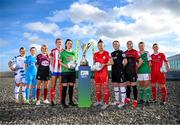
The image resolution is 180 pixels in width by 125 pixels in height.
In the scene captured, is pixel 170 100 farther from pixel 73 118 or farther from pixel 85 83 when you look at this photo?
pixel 73 118

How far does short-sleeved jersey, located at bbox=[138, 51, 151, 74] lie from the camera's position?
11266 millimetres

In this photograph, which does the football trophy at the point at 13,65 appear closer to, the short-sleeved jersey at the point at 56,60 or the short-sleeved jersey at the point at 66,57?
the short-sleeved jersey at the point at 56,60

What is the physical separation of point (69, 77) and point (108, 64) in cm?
150

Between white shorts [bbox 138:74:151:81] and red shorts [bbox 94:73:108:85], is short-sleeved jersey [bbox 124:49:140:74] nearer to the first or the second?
white shorts [bbox 138:74:151:81]

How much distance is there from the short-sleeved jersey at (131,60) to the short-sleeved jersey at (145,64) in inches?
15.5

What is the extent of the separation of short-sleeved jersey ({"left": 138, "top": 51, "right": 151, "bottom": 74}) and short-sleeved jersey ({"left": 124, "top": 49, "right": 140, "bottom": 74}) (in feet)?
1.29

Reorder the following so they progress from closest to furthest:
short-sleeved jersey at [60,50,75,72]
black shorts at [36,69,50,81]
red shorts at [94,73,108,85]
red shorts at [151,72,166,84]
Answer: red shorts at [94,73,108,85], short-sleeved jersey at [60,50,75,72], red shorts at [151,72,166,84], black shorts at [36,69,50,81]

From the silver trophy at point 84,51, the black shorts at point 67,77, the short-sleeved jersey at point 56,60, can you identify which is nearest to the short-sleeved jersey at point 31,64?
the short-sleeved jersey at point 56,60

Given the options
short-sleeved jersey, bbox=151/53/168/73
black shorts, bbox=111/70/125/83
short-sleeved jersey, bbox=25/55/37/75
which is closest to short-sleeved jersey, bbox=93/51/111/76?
black shorts, bbox=111/70/125/83

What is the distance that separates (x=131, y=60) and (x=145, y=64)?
0.74 meters

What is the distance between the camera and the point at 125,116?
9242mm

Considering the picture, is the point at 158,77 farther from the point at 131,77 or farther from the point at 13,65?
the point at 13,65

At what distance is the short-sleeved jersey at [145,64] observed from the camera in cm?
1127

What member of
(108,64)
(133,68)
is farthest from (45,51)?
(133,68)
